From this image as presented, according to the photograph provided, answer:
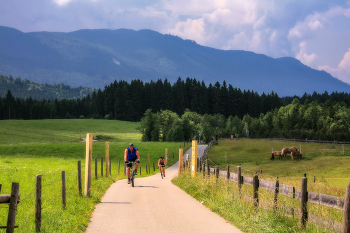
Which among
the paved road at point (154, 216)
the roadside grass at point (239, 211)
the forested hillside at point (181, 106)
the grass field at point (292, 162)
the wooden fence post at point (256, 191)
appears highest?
the forested hillside at point (181, 106)

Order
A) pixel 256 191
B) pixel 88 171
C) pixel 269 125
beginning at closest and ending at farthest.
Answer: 1. pixel 256 191
2. pixel 88 171
3. pixel 269 125

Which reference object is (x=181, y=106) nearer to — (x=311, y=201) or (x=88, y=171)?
(x=88, y=171)

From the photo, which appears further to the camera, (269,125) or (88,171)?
(269,125)

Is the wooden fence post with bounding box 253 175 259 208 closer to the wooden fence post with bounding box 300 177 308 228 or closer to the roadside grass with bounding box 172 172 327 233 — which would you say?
the roadside grass with bounding box 172 172 327 233

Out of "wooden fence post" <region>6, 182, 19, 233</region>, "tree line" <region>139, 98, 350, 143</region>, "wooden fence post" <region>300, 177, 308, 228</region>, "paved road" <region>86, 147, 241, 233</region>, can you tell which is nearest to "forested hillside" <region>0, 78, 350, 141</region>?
"tree line" <region>139, 98, 350, 143</region>

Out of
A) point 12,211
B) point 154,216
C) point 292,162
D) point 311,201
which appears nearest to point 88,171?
point 154,216

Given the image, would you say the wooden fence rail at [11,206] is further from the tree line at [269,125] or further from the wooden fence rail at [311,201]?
the tree line at [269,125]

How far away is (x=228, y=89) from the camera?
17812 cm

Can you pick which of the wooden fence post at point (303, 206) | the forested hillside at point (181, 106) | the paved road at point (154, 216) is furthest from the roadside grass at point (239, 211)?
the forested hillside at point (181, 106)

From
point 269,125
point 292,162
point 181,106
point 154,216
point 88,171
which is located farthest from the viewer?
point 181,106

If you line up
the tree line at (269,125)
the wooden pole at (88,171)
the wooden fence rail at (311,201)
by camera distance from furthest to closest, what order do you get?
the tree line at (269,125) < the wooden pole at (88,171) < the wooden fence rail at (311,201)

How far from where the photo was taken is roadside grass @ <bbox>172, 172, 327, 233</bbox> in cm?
769

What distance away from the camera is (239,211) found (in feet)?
31.2

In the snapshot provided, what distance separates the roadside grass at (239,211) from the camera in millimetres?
7688
